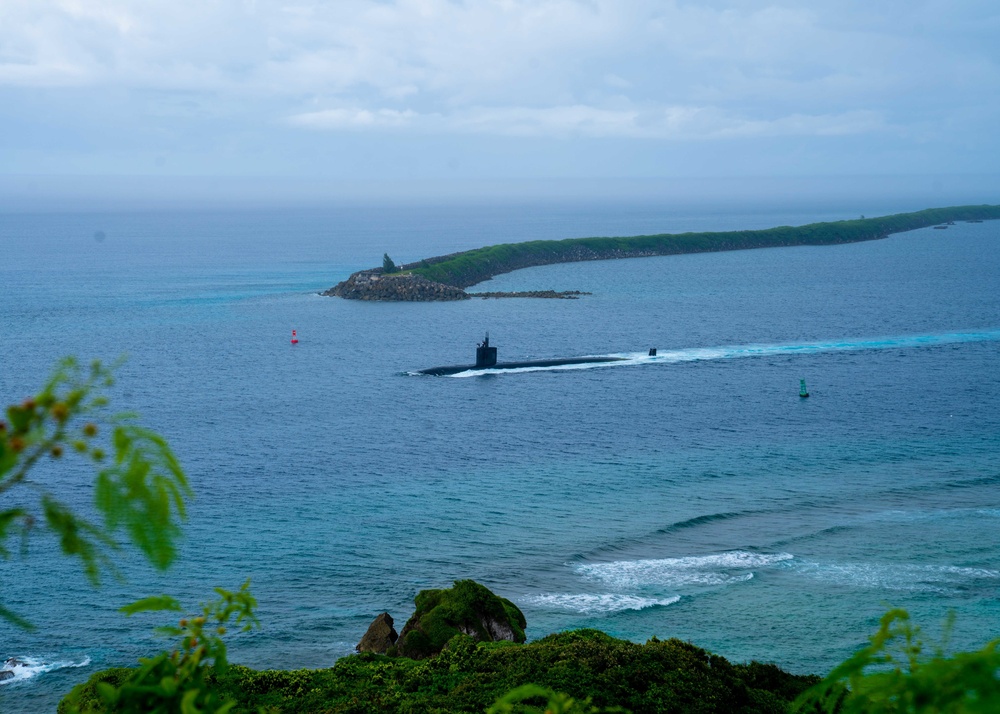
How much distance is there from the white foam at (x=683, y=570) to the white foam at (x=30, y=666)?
22.4m

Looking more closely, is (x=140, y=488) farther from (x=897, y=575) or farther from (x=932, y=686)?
(x=897, y=575)

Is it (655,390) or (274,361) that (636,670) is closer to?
(655,390)

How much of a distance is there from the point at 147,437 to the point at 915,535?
4991cm

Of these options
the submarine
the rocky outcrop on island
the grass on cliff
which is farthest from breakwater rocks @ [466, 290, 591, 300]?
the grass on cliff

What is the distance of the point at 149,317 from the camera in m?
125

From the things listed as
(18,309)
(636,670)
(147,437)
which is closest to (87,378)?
(147,437)

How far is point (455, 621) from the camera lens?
1277 inches

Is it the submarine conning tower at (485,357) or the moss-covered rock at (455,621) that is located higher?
the submarine conning tower at (485,357)

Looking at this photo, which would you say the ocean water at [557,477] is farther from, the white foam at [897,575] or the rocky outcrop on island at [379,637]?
the rocky outcrop on island at [379,637]

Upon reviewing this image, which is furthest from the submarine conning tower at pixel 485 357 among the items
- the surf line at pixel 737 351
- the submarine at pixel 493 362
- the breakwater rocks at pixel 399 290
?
the breakwater rocks at pixel 399 290

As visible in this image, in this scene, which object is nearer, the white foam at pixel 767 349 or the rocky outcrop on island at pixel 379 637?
the rocky outcrop on island at pixel 379 637

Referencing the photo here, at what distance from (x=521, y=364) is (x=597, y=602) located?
54604 mm

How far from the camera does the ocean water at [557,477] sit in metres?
39.4

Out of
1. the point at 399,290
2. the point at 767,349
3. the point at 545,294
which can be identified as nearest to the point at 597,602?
the point at 767,349
